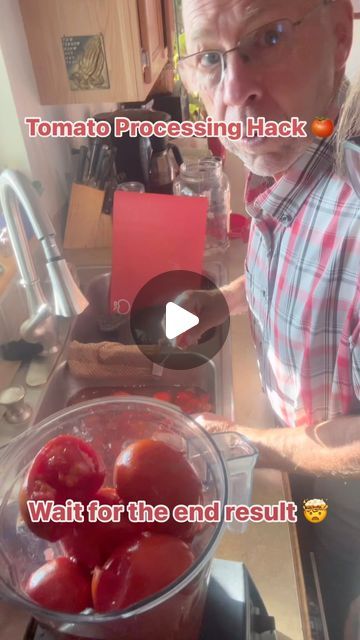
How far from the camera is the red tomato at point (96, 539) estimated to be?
0.35 m

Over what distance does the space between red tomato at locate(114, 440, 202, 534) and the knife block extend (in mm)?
952

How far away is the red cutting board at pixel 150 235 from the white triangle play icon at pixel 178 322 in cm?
13

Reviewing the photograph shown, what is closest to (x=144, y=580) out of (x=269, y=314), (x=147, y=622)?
(x=147, y=622)

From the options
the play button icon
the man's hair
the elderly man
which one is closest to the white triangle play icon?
the play button icon

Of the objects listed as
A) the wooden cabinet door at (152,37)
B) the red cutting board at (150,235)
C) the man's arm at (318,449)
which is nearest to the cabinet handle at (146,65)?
the wooden cabinet door at (152,37)

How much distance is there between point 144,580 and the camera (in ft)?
1.01

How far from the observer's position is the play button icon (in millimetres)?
948

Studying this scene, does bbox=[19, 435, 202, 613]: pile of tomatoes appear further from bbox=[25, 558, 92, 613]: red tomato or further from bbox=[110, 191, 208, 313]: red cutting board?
bbox=[110, 191, 208, 313]: red cutting board

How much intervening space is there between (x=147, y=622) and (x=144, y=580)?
1.5 inches

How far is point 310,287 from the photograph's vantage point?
650mm

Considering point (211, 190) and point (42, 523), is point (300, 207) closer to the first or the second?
point (42, 523)

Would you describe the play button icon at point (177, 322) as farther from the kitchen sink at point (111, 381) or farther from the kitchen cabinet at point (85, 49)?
the kitchen cabinet at point (85, 49)

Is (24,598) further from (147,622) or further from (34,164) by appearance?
(34,164)

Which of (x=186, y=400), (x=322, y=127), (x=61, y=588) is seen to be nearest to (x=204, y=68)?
(x=322, y=127)
